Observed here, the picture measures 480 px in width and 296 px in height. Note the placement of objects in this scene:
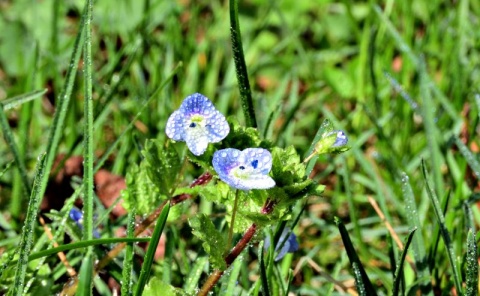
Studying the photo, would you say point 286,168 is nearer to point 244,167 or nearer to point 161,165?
point 244,167

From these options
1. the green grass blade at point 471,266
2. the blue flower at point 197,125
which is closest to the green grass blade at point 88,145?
the blue flower at point 197,125

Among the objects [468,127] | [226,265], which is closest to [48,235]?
[226,265]

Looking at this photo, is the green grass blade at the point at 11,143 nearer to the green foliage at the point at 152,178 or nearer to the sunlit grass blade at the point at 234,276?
the green foliage at the point at 152,178

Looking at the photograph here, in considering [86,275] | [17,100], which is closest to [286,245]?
[86,275]

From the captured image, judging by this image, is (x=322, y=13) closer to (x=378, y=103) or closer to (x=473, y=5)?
(x=473, y=5)

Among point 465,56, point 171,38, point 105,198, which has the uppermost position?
point 465,56
